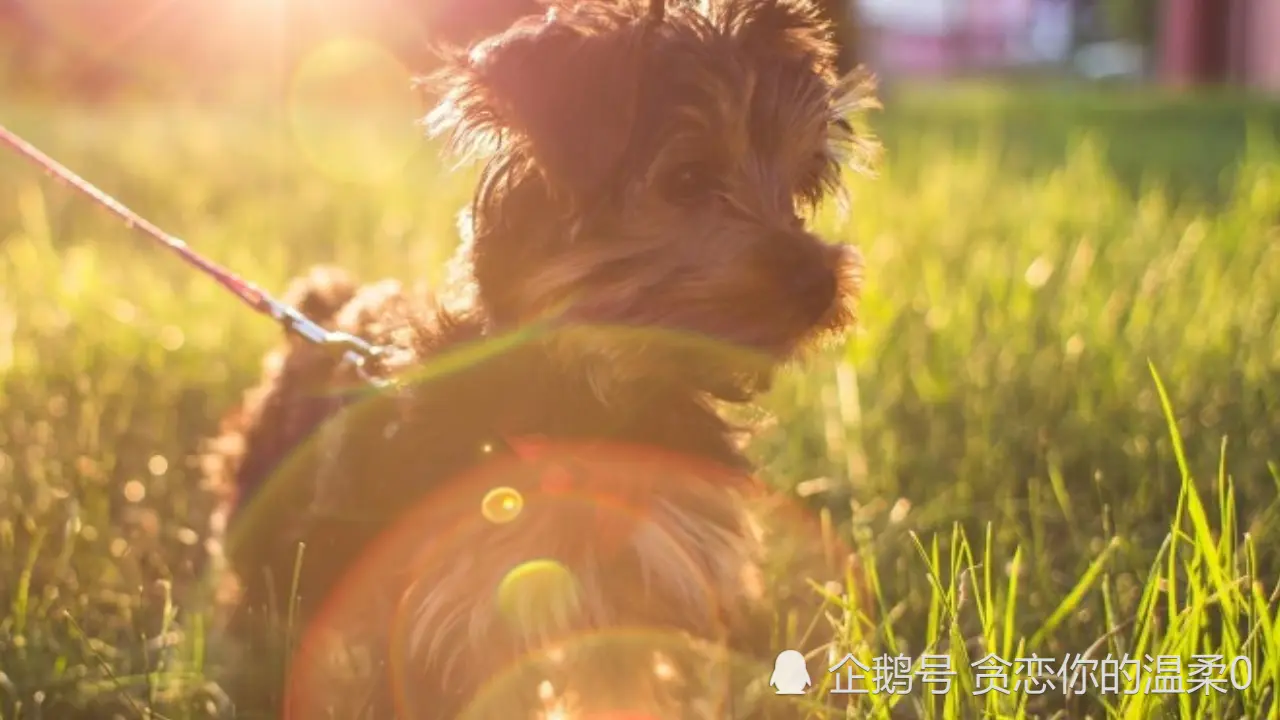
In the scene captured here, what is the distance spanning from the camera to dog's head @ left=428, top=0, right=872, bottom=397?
321 cm

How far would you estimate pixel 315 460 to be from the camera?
393cm

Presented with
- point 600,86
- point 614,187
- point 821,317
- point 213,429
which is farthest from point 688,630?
point 213,429

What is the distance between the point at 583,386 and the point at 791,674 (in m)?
0.85

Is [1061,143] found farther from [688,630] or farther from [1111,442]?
[688,630]

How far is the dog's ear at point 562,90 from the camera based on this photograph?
318cm

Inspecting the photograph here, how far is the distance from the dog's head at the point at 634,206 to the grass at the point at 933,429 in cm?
42

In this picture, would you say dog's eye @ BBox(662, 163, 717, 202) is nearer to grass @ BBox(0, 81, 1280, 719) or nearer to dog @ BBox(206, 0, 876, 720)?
dog @ BBox(206, 0, 876, 720)

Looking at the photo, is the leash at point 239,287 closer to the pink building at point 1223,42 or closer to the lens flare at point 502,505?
the lens flare at point 502,505

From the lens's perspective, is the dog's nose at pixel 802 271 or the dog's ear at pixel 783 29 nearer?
the dog's nose at pixel 802 271

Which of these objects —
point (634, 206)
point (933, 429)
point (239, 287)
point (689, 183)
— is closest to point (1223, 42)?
point (933, 429)

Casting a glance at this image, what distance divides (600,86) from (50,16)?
25437 mm

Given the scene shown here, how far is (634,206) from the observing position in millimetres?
3299

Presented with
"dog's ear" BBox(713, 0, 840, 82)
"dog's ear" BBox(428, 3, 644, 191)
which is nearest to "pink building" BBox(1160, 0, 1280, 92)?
"dog's ear" BBox(713, 0, 840, 82)

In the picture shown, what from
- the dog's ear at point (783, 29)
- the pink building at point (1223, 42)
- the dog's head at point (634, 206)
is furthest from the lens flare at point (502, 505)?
the pink building at point (1223, 42)
